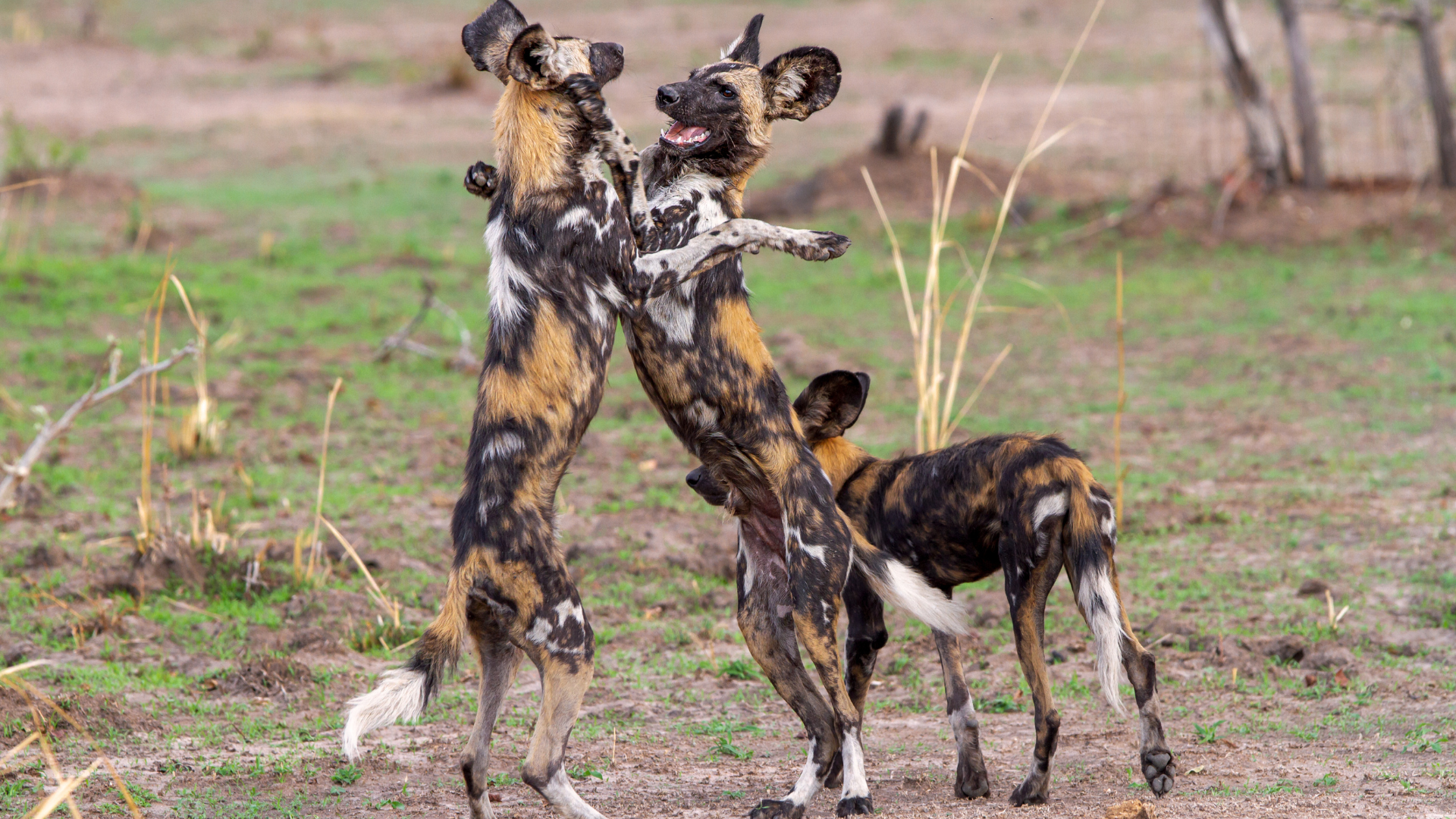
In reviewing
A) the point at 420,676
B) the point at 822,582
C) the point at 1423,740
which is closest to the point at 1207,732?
the point at 1423,740

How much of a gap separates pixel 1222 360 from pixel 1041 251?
357cm

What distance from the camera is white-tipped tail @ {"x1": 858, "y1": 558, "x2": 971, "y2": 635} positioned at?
408 cm

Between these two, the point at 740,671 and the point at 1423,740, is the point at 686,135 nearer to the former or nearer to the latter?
the point at 740,671

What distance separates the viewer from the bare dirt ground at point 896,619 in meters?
4.43

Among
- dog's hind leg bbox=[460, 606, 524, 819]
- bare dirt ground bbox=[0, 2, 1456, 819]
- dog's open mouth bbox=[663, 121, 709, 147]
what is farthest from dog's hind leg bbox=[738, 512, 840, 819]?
dog's open mouth bbox=[663, 121, 709, 147]

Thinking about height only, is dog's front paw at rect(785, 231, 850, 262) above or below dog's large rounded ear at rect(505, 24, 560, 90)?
below

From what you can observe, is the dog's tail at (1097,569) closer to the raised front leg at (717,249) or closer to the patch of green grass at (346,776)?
the raised front leg at (717,249)

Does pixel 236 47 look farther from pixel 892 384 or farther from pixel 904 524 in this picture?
pixel 904 524

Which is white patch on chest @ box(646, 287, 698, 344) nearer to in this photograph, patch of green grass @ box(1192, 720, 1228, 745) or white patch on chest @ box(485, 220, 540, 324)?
white patch on chest @ box(485, 220, 540, 324)

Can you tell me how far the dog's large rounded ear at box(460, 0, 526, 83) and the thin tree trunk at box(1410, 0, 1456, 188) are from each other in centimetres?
1105

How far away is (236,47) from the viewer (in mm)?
26219

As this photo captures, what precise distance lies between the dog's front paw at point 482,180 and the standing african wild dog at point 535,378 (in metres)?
0.03

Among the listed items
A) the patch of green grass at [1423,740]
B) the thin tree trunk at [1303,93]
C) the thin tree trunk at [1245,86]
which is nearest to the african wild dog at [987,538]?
the patch of green grass at [1423,740]

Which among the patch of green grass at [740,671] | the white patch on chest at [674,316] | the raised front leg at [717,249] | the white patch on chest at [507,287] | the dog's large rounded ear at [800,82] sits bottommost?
the patch of green grass at [740,671]
